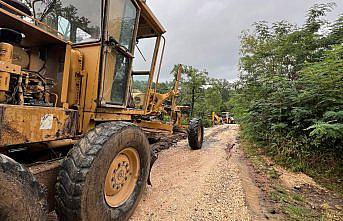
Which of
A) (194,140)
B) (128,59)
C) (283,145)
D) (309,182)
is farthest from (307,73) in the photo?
(128,59)

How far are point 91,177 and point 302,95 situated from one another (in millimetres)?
4886

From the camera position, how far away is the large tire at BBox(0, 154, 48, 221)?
4.18ft

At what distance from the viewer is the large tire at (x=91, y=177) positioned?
1789 millimetres

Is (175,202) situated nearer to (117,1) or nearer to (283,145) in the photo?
(117,1)

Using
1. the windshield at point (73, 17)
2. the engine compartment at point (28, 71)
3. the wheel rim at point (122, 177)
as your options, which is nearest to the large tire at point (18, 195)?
the engine compartment at point (28, 71)

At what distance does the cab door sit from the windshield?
16cm

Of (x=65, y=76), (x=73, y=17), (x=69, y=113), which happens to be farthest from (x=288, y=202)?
(x=73, y=17)

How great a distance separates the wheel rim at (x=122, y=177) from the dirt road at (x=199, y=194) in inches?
13.2

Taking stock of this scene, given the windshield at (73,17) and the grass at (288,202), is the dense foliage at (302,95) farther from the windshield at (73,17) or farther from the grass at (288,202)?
the windshield at (73,17)

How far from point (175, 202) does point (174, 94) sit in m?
4.68

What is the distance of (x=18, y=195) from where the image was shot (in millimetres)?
1331

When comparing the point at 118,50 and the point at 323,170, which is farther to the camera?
the point at 323,170

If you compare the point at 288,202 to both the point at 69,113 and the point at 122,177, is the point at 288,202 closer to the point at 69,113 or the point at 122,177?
the point at 122,177

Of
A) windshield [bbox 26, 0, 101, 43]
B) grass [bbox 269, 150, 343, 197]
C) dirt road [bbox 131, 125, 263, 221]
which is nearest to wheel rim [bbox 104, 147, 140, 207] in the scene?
dirt road [bbox 131, 125, 263, 221]
